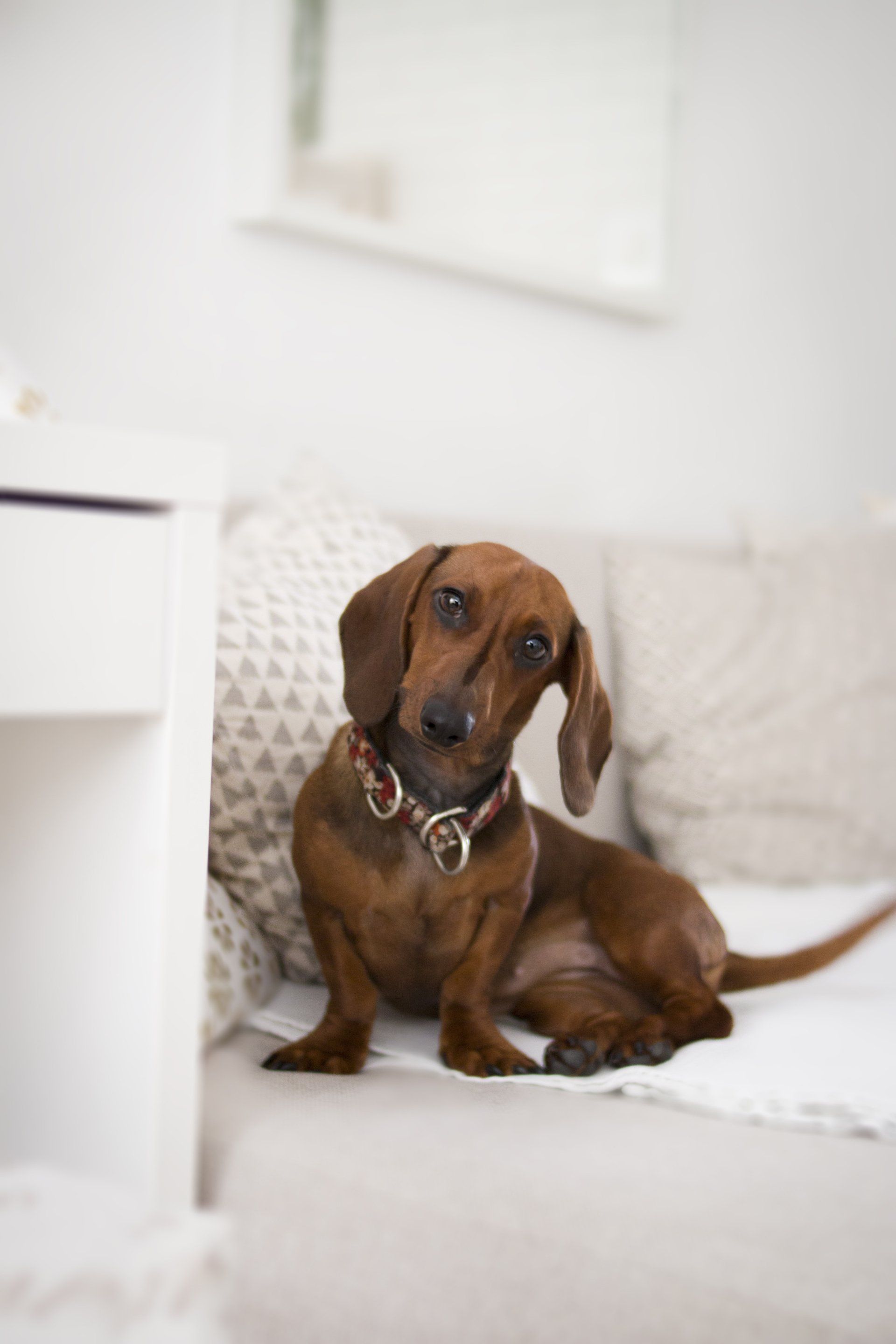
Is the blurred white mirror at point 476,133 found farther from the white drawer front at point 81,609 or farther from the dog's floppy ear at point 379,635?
the white drawer front at point 81,609

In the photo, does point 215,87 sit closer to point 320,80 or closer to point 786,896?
point 320,80

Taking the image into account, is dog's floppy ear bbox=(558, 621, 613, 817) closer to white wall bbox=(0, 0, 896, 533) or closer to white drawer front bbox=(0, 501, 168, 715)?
white drawer front bbox=(0, 501, 168, 715)

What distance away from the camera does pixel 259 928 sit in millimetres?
1129

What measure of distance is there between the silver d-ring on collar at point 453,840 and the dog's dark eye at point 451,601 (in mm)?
170

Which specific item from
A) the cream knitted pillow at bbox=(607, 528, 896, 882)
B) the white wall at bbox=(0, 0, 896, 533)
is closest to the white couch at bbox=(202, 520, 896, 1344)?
the cream knitted pillow at bbox=(607, 528, 896, 882)

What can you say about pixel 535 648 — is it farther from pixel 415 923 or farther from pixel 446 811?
pixel 415 923

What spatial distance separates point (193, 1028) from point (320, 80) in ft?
4.79

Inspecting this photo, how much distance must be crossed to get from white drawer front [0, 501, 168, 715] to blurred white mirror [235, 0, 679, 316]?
1129 millimetres

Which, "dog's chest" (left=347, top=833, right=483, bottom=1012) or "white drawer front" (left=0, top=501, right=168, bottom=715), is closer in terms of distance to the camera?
"white drawer front" (left=0, top=501, right=168, bottom=715)

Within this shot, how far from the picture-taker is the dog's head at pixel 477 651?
0.96 metres

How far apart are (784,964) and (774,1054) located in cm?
29

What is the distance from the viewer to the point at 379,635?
0.98m

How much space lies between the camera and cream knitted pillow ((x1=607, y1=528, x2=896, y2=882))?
1646 millimetres

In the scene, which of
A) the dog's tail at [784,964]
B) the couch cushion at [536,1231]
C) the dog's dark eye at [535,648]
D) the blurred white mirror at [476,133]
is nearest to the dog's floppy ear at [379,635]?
the dog's dark eye at [535,648]
